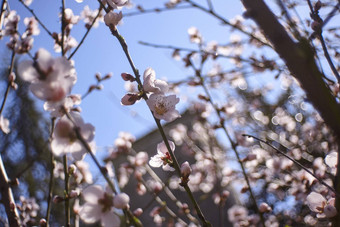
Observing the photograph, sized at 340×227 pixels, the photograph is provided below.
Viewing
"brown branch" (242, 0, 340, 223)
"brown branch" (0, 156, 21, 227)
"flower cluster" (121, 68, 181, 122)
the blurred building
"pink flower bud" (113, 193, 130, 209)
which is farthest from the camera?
the blurred building

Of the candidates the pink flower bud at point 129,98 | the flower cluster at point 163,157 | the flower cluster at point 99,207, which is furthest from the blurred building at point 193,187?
the flower cluster at point 99,207

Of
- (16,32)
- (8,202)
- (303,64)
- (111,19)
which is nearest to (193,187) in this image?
(16,32)

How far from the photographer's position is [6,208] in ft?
4.37

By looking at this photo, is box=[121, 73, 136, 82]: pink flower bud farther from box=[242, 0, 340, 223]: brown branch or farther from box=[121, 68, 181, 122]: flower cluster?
box=[242, 0, 340, 223]: brown branch

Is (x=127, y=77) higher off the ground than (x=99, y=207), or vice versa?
(x=127, y=77)

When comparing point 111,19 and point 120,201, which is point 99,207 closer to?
point 120,201

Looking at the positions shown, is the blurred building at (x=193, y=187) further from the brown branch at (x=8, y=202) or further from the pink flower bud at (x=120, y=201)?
the pink flower bud at (x=120, y=201)

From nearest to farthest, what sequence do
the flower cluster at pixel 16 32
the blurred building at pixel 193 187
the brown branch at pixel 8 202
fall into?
the brown branch at pixel 8 202 → the flower cluster at pixel 16 32 → the blurred building at pixel 193 187

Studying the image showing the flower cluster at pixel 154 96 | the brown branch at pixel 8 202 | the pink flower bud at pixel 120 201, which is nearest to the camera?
the pink flower bud at pixel 120 201

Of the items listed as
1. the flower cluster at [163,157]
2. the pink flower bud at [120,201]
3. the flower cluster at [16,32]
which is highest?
the flower cluster at [16,32]

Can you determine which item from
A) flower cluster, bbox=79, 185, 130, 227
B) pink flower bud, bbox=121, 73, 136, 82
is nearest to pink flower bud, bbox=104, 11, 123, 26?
pink flower bud, bbox=121, 73, 136, 82

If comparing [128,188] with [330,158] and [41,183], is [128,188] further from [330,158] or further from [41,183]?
[330,158]

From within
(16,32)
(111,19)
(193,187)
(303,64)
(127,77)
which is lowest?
(193,187)

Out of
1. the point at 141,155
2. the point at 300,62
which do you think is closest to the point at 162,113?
the point at 300,62
